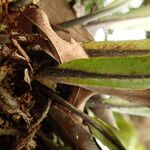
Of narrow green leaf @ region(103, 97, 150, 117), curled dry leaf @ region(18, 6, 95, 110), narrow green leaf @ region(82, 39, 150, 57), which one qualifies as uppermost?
curled dry leaf @ region(18, 6, 95, 110)

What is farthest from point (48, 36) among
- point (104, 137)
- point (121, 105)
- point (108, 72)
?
→ point (121, 105)

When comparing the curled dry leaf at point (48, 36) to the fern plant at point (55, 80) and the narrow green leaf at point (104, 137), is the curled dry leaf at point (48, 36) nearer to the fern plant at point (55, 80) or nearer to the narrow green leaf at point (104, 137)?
the fern plant at point (55, 80)

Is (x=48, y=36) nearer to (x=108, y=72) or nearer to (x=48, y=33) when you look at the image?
(x=48, y=33)

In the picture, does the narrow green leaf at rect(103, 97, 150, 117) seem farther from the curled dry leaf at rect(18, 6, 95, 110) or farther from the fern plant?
the curled dry leaf at rect(18, 6, 95, 110)

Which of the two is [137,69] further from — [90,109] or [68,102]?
[90,109]

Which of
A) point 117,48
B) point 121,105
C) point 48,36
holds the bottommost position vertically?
point 121,105

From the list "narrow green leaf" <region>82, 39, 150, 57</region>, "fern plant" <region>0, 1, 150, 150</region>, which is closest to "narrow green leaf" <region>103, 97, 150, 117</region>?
"fern plant" <region>0, 1, 150, 150</region>
